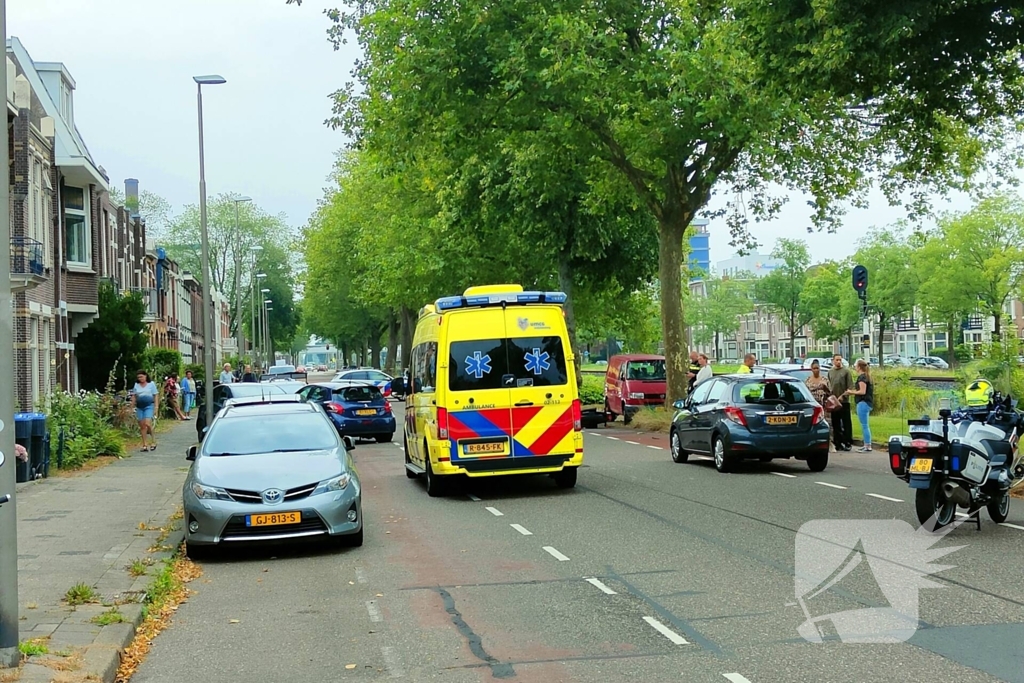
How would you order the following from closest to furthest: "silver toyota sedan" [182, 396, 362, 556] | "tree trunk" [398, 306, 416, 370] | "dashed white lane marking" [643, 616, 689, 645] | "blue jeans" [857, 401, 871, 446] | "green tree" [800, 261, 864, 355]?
"dashed white lane marking" [643, 616, 689, 645] → "silver toyota sedan" [182, 396, 362, 556] → "blue jeans" [857, 401, 871, 446] → "tree trunk" [398, 306, 416, 370] → "green tree" [800, 261, 864, 355]

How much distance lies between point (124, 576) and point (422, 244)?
124ft

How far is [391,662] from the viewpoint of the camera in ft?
23.9

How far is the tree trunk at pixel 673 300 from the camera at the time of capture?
30.5 m

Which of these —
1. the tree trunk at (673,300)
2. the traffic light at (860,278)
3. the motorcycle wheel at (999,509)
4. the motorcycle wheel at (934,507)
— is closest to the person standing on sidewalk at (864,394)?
the traffic light at (860,278)

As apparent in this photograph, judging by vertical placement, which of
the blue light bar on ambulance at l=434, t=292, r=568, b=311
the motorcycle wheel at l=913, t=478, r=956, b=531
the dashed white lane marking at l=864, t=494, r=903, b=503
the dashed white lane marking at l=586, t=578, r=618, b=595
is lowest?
the dashed white lane marking at l=864, t=494, r=903, b=503

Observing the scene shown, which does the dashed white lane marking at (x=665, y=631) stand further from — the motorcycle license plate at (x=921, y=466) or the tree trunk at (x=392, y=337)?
the tree trunk at (x=392, y=337)

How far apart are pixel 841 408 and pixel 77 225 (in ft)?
75.3

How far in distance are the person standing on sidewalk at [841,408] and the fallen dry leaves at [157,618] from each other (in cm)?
1389

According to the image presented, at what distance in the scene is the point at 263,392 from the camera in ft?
89.1

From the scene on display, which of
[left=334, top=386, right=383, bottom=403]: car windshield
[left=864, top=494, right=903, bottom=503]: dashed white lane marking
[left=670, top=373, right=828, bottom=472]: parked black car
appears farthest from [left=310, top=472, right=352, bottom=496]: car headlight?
[left=334, top=386, right=383, bottom=403]: car windshield

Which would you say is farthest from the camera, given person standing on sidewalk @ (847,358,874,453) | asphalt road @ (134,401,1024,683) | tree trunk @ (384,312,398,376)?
tree trunk @ (384,312,398,376)

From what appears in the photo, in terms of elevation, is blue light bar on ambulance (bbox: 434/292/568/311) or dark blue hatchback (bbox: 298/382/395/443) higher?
blue light bar on ambulance (bbox: 434/292/568/311)

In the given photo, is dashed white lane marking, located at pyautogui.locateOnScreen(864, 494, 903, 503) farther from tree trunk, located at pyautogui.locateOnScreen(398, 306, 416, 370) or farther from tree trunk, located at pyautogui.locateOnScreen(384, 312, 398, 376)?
tree trunk, located at pyautogui.locateOnScreen(384, 312, 398, 376)

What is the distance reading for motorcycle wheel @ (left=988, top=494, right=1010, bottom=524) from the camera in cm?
1213
